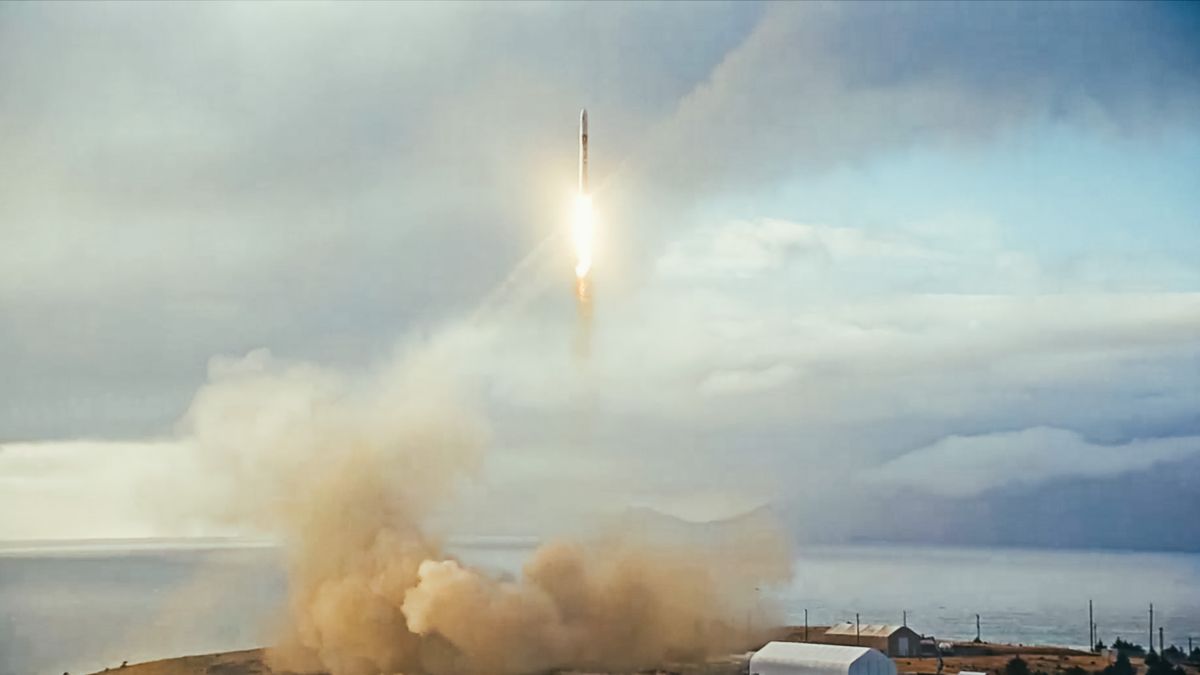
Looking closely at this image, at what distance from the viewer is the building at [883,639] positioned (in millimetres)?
16781

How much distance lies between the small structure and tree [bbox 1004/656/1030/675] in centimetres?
190

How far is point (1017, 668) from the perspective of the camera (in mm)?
15391

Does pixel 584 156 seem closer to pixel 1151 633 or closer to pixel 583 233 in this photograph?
pixel 583 233

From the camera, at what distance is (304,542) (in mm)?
15758

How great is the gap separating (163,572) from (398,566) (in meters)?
4.99

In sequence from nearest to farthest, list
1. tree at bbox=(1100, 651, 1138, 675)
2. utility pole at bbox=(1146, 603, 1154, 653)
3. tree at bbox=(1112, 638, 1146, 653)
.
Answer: tree at bbox=(1100, 651, 1138, 675) < utility pole at bbox=(1146, 603, 1154, 653) < tree at bbox=(1112, 638, 1146, 653)

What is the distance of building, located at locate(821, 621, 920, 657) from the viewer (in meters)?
16.8

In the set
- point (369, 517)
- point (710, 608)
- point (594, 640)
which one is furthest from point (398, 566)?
point (710, 608)

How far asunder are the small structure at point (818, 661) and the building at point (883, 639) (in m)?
2.26

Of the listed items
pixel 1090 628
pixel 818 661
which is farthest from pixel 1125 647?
pixel 818 661

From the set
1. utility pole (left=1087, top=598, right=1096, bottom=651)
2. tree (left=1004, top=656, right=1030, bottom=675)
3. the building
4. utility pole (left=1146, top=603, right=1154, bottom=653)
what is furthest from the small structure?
utility pole (left=1087, top=598, right=1096, bottom=651)

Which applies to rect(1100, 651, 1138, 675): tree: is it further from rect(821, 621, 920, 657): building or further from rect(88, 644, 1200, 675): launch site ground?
rect(821, 621, 920, 657): building

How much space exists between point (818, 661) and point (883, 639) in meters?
2.91

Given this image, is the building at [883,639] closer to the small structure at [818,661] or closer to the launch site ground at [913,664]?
the launch site ground at [913,664]
